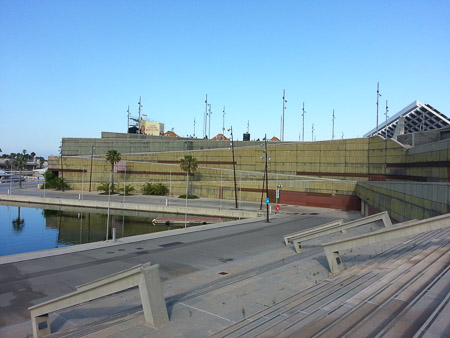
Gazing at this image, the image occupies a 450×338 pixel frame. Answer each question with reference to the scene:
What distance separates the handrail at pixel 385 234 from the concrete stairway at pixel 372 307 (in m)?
1.08

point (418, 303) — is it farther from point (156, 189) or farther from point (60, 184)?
point (60, 184)

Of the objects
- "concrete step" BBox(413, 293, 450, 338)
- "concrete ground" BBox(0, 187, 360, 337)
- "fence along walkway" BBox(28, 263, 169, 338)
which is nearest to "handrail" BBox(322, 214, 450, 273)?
"concrete ground" BBox(0, 187, 360, 337)

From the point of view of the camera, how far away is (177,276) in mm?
17594

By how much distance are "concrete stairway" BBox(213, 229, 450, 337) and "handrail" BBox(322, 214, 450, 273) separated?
108 cm

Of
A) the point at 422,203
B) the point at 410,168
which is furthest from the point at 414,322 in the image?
the point at 410,168

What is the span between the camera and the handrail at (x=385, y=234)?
941 centimetres

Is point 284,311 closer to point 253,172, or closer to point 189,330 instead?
point 189,330

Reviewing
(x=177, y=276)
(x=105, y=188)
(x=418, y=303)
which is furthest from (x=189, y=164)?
(x=418, y=303)

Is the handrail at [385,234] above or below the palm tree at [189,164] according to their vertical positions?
below

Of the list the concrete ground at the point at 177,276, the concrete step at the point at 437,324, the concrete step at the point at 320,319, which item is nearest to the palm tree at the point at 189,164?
the concrete ground at the point at 177,276

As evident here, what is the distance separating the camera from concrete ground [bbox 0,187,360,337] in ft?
30.9

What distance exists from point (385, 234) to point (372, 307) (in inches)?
143

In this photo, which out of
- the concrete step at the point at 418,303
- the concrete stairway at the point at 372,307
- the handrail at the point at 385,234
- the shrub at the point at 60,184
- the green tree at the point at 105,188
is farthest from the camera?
the shrub at the point at 60,184

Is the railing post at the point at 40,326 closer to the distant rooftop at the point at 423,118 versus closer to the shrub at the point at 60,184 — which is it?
the distant rooftop at the point at 423,118
